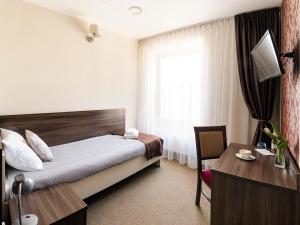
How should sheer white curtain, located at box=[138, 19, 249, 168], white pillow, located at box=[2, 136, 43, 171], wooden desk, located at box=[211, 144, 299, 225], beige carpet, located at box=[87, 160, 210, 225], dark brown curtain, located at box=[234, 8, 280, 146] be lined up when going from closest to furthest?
wooden desk, located at box=[211, 144, 299, 225], white pillow, located at box=[2, 136, 43, 171], beige carpet, located at box=[87, 160, 210, 225], dark brown curtain, located at box=[234, 8, 280, 146], sheer white curtain, located at box=[138, 19, 249, 168]

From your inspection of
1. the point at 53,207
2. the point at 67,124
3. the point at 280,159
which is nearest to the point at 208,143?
the point at 280,159

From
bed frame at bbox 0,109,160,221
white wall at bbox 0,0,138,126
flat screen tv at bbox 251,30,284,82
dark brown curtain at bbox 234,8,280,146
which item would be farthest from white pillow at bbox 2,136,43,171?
dark brown curtain at bbox 234,8,280,146

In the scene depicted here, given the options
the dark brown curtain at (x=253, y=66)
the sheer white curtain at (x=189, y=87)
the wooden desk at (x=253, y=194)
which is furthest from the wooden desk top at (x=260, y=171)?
the sheer white curtain at (x=189, y=87)

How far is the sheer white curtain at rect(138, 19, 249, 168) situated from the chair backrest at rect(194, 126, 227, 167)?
2.26 ft

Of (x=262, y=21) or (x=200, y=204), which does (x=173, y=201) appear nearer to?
(x=200, y=204)

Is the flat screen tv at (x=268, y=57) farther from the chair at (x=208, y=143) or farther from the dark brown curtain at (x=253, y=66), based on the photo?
the chair at (x=208, y=143)

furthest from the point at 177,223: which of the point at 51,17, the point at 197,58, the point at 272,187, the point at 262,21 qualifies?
the point at 51,17

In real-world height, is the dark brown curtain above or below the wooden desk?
above

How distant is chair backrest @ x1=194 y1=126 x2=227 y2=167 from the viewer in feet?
7.48

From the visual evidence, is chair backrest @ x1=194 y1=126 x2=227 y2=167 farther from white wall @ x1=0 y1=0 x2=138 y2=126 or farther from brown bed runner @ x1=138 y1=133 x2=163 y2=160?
white wall @ x1=0 y1=0 x2=138 y2=126

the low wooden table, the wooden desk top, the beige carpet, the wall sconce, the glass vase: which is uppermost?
the wall sconce

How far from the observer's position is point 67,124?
2.92 m

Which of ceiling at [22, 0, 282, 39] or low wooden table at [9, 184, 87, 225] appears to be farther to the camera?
ceiling at [22, 0, 282, 39]

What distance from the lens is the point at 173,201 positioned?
2.36 m
